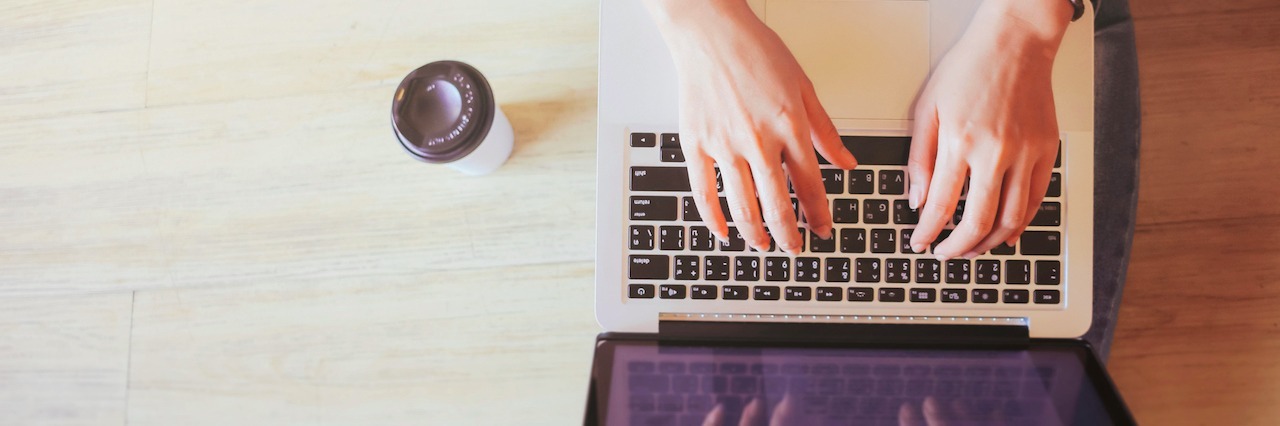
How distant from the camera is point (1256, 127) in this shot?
0.65 meters

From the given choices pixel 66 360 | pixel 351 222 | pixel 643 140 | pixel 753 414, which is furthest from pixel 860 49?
pixel 66 360

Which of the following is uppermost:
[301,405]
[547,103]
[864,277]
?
[547,103]

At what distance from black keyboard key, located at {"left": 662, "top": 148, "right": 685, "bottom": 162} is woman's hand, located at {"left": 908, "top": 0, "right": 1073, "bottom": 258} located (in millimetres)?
169

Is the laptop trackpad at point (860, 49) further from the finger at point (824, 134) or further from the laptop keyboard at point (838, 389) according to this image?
the laptop keyboard at point (838, 389)

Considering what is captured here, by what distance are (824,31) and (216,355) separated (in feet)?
1.86

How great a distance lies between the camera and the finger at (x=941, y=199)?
564 mm

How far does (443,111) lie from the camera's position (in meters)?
0.62

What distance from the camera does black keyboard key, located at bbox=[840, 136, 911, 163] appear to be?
23.5 inches

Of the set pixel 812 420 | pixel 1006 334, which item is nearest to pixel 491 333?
pixel 812 420

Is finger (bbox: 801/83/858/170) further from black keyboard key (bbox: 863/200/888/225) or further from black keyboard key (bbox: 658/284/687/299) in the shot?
black keyboard key (bbox: 658/284/687/299)

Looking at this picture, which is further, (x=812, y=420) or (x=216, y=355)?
(x=216, y=355)

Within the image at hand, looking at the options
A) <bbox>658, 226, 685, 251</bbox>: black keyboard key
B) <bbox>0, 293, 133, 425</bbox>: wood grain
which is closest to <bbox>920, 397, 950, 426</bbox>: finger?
<bbox>658, 226, 685, 251</bbox>: black keyboard key

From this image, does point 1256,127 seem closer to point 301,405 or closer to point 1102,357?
point 1102,357

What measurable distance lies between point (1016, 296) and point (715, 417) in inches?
9.6
